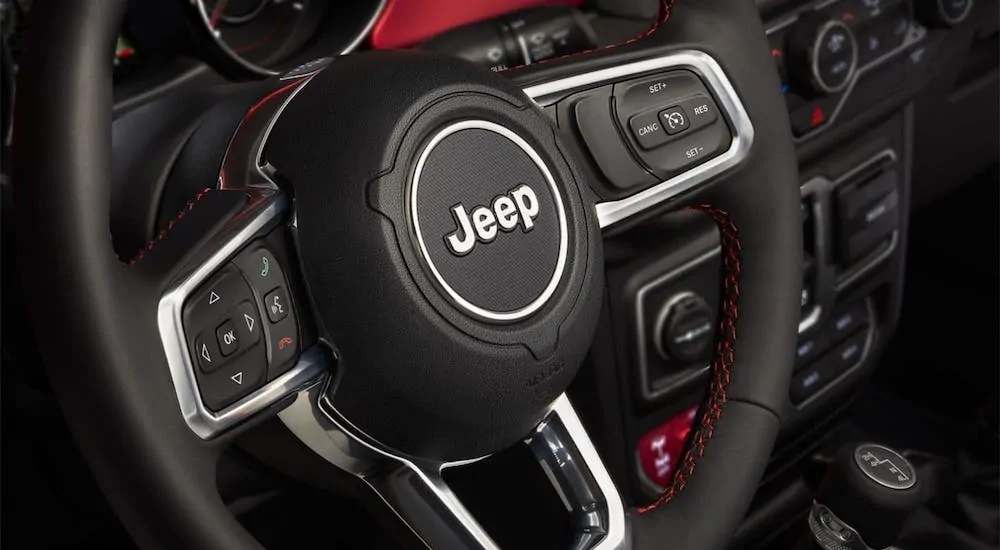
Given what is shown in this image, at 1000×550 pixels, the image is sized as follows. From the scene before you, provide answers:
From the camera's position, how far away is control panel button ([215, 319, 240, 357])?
608 mm

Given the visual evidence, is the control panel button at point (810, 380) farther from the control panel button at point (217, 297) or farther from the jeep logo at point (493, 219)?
the control panel button at point (217, 297)

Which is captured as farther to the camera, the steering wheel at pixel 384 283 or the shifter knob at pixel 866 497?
the shifter knob at pixel 866 497

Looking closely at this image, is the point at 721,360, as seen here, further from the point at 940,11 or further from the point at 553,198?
→ the point at 940,11

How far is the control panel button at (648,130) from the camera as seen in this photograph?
785mm

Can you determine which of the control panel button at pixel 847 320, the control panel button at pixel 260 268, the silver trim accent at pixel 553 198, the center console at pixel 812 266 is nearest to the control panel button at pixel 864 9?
the center console at pixel 812 266

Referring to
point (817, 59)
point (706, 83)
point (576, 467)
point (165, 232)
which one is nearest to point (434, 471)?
point (576, 467)

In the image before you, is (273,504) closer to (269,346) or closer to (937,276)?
(269,346)

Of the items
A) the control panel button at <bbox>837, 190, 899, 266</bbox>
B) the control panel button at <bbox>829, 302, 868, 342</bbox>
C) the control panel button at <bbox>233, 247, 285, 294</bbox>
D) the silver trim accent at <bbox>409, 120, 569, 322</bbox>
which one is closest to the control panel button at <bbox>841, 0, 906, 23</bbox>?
the control panel button at <bbox>837, 190, 899, 266</bbox>

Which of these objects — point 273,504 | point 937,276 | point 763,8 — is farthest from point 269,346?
point 937,276

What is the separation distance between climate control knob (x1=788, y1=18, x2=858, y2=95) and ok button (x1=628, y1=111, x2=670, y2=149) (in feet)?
1.30

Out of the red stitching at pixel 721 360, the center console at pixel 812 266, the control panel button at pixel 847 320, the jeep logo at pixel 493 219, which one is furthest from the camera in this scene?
the control panel button at pixel 847 320

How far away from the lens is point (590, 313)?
2.35 ft

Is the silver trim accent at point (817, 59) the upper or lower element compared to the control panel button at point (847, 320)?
upper

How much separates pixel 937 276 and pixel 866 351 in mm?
391
